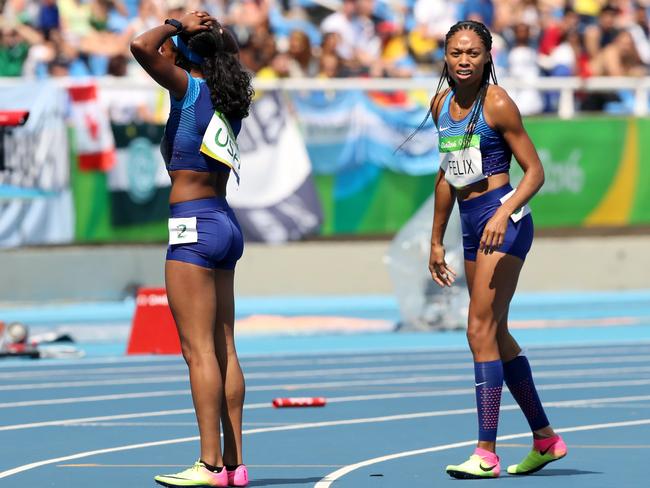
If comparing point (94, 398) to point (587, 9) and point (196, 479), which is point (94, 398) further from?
point (587, 9)

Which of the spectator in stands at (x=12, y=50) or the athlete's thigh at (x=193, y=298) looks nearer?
the athlete's thigh at (x=193, y=298)

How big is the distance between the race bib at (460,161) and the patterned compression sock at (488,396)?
0.91 m

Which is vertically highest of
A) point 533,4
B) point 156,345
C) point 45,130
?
point 533,4

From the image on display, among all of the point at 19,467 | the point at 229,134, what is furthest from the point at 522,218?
the point at 19,467

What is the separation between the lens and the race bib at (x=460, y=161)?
858 cm

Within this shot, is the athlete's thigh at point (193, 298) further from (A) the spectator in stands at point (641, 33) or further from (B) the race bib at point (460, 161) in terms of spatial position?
(A) the spectator in stands at point (641, 33)

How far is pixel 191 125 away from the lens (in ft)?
25.9

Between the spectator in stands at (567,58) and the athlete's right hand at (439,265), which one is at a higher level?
the spectator in stands at (567,58)

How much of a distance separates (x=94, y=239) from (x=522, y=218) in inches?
471

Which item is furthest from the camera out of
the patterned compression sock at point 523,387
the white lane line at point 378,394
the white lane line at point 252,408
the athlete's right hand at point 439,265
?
the white lane line at point 378,394

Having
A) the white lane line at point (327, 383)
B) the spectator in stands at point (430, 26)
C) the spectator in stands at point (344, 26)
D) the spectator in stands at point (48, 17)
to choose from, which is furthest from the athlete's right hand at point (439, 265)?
the spectator in stands at point (430, 26)

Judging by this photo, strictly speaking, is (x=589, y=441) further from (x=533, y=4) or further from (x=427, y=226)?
(x=533, y=4)

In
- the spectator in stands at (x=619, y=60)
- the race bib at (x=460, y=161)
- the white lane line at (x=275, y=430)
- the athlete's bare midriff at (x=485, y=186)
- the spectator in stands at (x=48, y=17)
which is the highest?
the spectator in stands at (x=48, y=17)

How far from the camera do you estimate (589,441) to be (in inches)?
389
